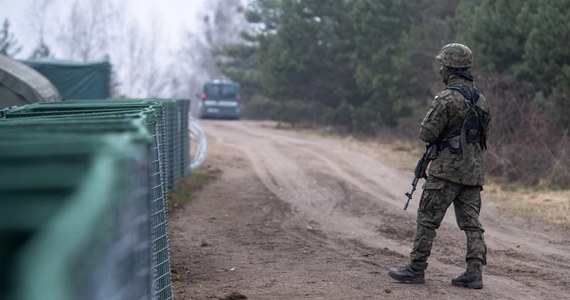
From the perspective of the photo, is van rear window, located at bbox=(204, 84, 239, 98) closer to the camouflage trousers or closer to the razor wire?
the razor wire

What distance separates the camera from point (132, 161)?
263cm

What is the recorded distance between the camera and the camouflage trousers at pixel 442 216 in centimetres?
757

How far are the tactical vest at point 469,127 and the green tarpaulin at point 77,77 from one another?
17.2 m

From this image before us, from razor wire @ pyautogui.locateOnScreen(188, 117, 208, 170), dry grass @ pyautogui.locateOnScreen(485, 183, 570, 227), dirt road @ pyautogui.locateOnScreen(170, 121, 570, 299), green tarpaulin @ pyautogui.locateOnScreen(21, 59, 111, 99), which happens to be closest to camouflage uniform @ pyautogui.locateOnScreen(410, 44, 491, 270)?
dirt road @ pyautogui.locateOnScreen(170, 121, 570, 299)

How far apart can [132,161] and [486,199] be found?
515 inches

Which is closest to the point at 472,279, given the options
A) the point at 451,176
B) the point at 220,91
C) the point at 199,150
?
the point at 451,176

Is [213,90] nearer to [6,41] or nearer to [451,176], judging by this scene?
[6,41]

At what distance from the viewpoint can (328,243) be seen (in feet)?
33.6

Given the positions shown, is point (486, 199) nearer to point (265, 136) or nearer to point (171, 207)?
point (171, 207)

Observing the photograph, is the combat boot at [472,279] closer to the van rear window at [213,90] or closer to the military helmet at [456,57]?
the military helmet at [456,57]

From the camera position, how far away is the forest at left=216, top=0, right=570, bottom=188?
1805 cm

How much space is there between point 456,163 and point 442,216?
0.47 meters

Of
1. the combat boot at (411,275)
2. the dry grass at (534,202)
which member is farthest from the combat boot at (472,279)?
the dry grass at (534,202)

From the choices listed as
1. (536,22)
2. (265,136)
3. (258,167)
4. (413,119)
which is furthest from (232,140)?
(536,22)
